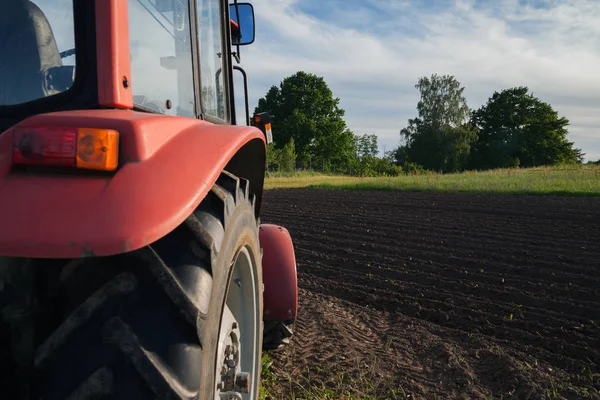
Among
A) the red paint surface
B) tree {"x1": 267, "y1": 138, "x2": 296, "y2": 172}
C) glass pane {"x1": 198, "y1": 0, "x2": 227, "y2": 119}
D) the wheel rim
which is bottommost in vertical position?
the wheel rim

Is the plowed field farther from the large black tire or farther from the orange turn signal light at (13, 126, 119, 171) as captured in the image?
the orange turn signal light at (13, 126, 119, 171)

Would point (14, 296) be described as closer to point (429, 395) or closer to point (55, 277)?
point (55, 277)

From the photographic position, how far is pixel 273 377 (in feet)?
9.76

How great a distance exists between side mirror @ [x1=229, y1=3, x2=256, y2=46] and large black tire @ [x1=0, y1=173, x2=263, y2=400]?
188 cm

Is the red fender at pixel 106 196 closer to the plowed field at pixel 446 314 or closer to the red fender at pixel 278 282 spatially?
the red fender at pixel 278 282

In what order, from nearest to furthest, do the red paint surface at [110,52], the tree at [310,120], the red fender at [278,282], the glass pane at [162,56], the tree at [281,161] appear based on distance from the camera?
the red paint surface at [110,52] → the glass pane at [162,56] → the red fender at [278,282] → the tree at [281,161] → the tree at [310,120]

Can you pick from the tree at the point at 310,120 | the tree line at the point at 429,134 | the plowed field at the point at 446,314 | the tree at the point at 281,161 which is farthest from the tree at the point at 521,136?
the plowed field at the point at 446,314

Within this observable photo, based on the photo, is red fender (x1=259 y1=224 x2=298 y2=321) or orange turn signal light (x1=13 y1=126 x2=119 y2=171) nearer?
orange turn signal light (x1=13 y1=126 x2=119 y2=171)

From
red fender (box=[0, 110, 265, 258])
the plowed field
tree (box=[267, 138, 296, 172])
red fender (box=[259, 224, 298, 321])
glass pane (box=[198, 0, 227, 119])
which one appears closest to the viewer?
red fender (box=[0, 110, 265, 258])

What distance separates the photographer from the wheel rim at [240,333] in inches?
63.1

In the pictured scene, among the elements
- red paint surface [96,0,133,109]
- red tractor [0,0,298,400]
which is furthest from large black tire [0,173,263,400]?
red paint surface [96,0,133,109]

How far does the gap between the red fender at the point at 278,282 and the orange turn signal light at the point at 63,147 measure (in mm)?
1732

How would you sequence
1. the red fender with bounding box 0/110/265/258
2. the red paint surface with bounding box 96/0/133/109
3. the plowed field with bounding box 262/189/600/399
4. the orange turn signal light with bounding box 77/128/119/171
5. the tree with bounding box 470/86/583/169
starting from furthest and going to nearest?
the tree with bounding box 470/86/583/169
the plowed field with bounding box 262/189/600/399
the red paint surface with bounding box 96/0/133/109
the orange turn signal light with bounding box 77/128/119/171
the red fender with bounding box 0/110/265/258

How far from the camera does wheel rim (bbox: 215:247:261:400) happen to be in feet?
5.25
